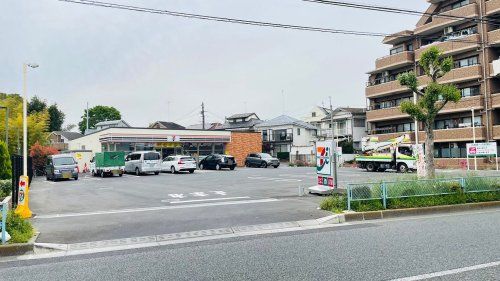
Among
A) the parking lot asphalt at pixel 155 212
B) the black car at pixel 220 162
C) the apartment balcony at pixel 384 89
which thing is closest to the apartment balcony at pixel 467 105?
the apartment balcony at pixel 384 89

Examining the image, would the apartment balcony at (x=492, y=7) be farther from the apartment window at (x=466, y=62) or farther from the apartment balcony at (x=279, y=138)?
the apartment balcony at (x=279, y=138)

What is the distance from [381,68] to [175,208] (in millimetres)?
36465

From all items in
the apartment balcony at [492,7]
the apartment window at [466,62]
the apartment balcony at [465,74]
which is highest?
the apartment balcony at [492,7]

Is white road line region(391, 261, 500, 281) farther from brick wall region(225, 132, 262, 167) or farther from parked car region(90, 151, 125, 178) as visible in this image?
brick wall region(225, 132, 262, 167)

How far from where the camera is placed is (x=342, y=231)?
855 cm

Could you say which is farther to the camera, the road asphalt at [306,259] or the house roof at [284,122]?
the house roof at [284,122]

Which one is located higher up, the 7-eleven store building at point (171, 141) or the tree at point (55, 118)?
the tree at point (55, 118)

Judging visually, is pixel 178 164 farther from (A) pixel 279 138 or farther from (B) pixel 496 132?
(A) pixel 279 138

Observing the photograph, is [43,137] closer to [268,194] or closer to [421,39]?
[268,194]

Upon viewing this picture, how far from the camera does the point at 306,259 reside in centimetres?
618

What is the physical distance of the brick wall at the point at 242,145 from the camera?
45.0 m

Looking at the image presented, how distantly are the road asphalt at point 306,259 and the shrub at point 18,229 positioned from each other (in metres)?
1.01

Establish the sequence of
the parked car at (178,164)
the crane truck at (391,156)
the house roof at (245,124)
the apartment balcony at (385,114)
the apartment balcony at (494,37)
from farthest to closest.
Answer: the house roof at (245,124) < the apartment balcony at (385,114) < the apartment balcony at (494,37) < the parked car at (178,164) < the crane truck at (391,156)

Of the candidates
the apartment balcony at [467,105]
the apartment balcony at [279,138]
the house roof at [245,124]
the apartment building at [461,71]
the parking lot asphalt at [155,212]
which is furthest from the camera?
the house roof at [245,124]
